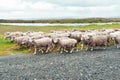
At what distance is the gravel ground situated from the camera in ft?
70.3

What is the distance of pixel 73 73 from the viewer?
2223 cm

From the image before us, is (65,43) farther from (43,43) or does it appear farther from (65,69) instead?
(65,69)

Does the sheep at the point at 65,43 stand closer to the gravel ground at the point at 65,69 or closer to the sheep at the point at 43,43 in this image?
the sheep at the point at 43,43

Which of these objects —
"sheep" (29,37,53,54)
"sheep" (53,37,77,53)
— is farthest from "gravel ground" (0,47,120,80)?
"sheep" (29,37,53,54)

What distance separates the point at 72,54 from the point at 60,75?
33.3ft

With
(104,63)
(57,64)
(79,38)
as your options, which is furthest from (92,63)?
(79,38)

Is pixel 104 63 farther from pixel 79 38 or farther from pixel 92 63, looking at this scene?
pixel 79 38

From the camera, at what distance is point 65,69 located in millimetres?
23797

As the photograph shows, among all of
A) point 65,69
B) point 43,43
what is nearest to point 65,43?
point 43,43

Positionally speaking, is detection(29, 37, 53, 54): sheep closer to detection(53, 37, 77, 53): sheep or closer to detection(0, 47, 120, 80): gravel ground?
detection(53, 37, 77, 53): sheep

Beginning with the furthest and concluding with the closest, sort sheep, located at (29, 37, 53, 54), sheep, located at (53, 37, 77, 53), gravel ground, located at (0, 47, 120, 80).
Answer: sheep, located at (29, 37, 53, 54), sheep, located at (53, 37, 77, 53), gravel ground, located at (0, 47, 120, 80)

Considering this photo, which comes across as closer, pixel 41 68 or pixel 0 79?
pixel 0 79

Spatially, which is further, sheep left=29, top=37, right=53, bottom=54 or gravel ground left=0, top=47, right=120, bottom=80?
sheep left=29, top=37, right=53, bottom=54

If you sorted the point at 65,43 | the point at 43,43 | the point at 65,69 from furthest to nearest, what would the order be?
the point at 43,43 < the point at 65,43 < the point at 65,69
